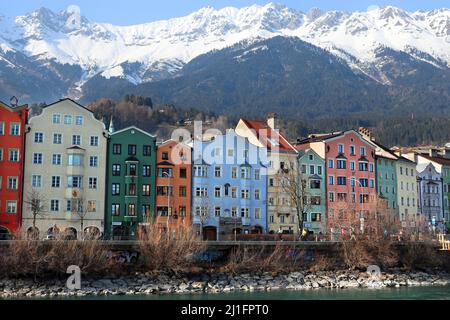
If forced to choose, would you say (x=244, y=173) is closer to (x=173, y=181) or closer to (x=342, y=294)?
(x=173, y=181)

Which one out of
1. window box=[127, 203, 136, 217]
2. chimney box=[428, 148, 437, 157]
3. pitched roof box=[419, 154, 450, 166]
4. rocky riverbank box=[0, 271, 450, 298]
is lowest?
rocky riverbank box=[0, 271, 450, 298]

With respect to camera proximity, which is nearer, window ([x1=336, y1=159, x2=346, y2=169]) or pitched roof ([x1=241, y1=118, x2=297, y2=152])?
pitched roof ([x1=241, y1=118, x2=297, y2=152])

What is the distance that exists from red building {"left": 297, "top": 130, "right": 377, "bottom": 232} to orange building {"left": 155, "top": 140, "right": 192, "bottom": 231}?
20332mm

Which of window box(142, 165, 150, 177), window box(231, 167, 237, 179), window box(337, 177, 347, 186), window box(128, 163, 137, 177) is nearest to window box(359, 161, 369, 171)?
window box(337, 177, 347, 186)

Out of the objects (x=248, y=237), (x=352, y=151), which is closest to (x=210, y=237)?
(x=248, y=237)

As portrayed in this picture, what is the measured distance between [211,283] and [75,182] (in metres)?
24.1

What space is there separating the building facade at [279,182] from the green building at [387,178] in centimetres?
1666

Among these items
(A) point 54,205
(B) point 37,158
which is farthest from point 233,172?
(B) point 37,158

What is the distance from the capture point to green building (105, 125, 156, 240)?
240 feet

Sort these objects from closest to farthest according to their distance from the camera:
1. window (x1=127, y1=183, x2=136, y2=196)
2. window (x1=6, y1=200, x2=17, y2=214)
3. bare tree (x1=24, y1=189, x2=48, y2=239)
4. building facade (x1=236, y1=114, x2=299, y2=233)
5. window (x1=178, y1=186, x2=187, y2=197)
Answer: bare tree (x1=24, y1=189, x2=48, y2=239), window (x1=6, y1=200, x2=17, y2=214), window (x1=127, y1=183, x2=136, y2=196), window (x1=178, y1=186, x2=187, y2=197), building facade (x1=236, y1=114, x2=299, y2=233)

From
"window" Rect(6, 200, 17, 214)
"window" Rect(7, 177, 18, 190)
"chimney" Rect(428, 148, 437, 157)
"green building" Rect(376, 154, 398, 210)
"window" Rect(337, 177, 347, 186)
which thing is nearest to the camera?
"window" Rect(6, 200, 17, 214)

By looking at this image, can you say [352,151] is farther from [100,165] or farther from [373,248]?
[100,165]

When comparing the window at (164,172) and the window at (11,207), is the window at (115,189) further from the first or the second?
the window at (11,207)

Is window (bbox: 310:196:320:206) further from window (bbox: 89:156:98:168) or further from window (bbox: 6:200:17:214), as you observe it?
window (bbox: 6:200:17:214)
